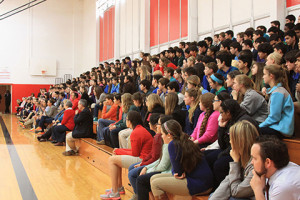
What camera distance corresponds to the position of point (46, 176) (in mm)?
5473

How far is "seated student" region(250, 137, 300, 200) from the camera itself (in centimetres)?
198

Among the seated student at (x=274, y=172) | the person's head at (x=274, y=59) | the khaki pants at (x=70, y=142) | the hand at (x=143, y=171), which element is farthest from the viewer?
the khaki pants at (x=70, y=142)

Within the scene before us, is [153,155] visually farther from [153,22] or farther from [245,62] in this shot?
[153,22]

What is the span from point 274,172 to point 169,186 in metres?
1.30

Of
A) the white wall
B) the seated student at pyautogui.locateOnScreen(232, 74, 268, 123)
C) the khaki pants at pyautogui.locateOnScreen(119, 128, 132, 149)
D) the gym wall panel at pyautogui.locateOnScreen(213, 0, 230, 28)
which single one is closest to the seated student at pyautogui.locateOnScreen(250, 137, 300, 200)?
the seated student at pyautogui.locateOnScreen(232, 74, 268, 123)

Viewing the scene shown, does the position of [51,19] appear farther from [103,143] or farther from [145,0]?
[103,143]

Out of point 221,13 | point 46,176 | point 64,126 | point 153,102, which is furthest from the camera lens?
point 221,13

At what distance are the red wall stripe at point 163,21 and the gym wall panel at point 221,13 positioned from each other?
300cm

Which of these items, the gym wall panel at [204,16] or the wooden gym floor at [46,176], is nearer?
the wooden gym floor at [46,176]

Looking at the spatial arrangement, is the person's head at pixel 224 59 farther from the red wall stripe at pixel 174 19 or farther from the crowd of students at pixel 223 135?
the red wall stripe at pixel 174 19

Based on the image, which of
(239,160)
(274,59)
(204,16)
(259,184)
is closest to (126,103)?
(274,59)

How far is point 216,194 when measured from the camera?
8.57 feet

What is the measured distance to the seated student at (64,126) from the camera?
831 centimetres

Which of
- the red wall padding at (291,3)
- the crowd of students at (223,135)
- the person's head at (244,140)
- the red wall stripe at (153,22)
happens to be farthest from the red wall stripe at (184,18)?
the person's head at (244,140)
